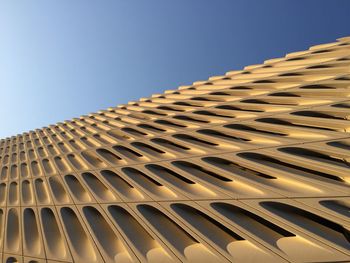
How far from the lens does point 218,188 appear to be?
31.9 feet

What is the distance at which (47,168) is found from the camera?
20797 millimetres

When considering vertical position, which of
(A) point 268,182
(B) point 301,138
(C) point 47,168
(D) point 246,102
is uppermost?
(D) point 246,102

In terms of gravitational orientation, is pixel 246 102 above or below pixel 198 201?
above

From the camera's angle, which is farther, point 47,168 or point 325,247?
point 47,168

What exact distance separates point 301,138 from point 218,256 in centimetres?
544

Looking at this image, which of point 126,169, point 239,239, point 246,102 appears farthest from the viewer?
point 246,102

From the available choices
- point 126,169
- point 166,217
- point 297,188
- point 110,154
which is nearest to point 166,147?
point 126,169

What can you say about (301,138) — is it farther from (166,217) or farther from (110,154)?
(110,154)

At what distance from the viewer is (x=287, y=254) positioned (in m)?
6.13

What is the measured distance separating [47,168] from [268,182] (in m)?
16.6

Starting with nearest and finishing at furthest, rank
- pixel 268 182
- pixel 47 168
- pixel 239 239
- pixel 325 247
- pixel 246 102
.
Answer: pixel 325 247 < pixel 239 239 < pixel 268 182 < pixel 246 102 < pixel 47 168

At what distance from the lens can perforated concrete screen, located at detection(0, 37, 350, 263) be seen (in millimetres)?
7109

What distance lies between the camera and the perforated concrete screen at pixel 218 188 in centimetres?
711

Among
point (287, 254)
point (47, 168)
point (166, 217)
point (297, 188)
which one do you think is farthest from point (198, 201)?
point (47, 168)
